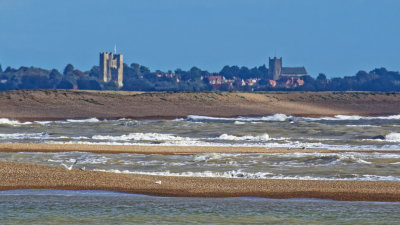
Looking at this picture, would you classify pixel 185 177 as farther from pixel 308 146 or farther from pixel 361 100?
pixel 361 100

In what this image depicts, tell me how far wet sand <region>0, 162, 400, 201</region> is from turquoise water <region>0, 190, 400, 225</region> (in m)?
0.79

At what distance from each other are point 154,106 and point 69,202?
244 ft

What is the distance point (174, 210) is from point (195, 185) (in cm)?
403

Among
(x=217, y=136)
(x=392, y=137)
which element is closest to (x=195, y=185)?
(x=392, y=137)

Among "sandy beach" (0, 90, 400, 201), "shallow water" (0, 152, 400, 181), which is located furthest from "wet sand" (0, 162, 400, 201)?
"shallow water" (0, 152, 400, 181)

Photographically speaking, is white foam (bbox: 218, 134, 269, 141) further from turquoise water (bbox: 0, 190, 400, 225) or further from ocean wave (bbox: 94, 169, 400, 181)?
turquoise water (bbox: 0, 190, 400, 225)

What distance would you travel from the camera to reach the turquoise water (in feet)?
47.1

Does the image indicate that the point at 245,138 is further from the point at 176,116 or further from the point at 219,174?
the point at 176,116

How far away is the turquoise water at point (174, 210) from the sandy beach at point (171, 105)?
59.3m

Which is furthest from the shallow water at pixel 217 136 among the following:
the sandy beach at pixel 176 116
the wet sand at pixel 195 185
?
the wet sand at pixel 195 185

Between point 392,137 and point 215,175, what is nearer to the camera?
point 215,175

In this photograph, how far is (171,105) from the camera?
93.5 m

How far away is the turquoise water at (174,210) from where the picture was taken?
566 inches

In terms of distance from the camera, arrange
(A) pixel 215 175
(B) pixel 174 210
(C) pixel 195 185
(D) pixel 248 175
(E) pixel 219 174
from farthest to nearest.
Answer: (E) pixel 219 174, (A) pixel 215 175, (D) pixel 248 175, (C) pixel 195 185, (B) pixel 174 210
